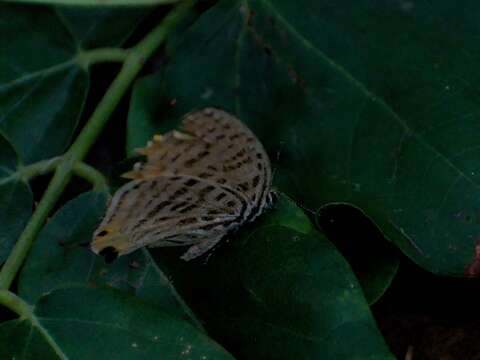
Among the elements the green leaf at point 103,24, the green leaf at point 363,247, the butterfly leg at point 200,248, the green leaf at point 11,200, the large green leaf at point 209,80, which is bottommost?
the green leaf at point 363,247

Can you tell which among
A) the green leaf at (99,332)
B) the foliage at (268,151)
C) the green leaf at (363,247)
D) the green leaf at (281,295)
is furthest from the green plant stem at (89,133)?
the green leaf at (363,247)

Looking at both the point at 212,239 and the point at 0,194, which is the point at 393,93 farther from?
the point at 0,194

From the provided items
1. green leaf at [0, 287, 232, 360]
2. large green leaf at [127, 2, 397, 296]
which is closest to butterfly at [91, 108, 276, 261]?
green leaf at [0, 287, 232, 360]

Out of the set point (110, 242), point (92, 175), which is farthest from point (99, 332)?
point (92, 175)

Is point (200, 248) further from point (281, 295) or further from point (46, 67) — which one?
point (46, 67)

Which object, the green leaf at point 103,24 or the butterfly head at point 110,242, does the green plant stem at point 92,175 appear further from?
the green leaf at point 103,24

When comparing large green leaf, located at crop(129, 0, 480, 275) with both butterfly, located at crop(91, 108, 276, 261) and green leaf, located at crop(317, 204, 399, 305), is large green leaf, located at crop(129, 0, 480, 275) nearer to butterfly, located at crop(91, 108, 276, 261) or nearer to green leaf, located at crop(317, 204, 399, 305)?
green leaf, located at crop(317, 204, 399, 305)

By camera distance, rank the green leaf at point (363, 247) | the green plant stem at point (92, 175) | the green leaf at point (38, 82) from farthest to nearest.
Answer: the green leaf at point (38, 82), the green plant stem at point (92, 175), the green leaf at point (363, 247)
